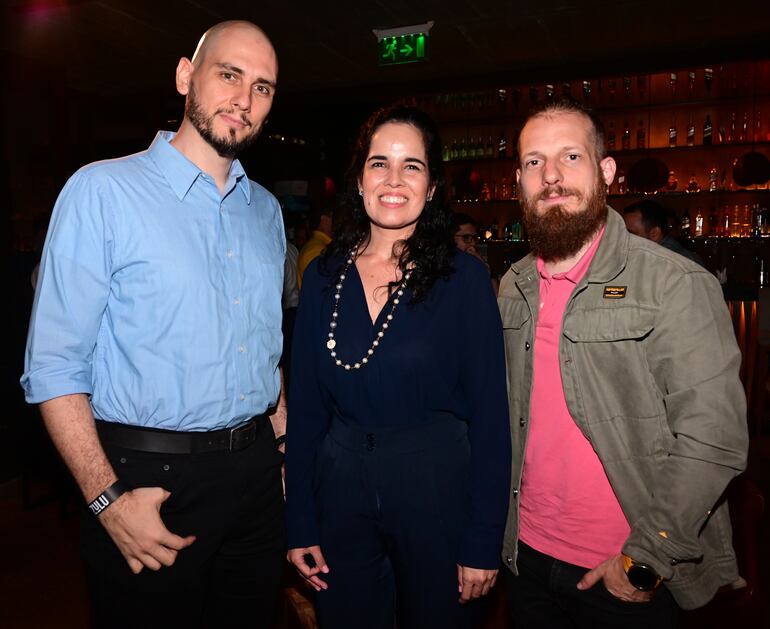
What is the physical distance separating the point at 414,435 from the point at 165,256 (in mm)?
806

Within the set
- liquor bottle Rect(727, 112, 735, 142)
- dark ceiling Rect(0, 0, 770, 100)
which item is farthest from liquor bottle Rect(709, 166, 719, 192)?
dark ceiling Rect(0, 0, 770, 100)

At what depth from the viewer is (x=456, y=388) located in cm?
171

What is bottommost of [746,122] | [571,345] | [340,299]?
[571,345]

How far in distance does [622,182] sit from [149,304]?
6.66 m

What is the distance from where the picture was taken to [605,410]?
153 centimetres

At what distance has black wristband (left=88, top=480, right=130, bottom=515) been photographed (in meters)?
1.51

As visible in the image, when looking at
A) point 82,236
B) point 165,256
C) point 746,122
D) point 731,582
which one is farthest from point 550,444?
point 746,122

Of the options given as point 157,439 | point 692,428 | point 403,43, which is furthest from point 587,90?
point 157,439

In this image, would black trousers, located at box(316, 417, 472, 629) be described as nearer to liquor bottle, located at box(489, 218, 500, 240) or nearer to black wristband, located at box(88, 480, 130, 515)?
black wristband, located at box(88, 480, 130, 515)

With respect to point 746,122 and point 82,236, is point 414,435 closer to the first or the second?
point 82,236

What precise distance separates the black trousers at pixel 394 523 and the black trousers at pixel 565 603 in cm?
17

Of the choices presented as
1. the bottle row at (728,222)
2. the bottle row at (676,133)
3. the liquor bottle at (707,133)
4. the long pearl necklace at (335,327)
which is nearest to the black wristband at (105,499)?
the long pearl necklace at (335,327)

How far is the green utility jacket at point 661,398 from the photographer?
1401mm

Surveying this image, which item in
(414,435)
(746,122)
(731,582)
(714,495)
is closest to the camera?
(714,495)
